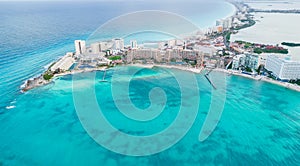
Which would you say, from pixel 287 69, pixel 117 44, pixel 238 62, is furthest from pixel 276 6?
pixel 117 44

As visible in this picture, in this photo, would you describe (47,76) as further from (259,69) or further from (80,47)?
(259,69)

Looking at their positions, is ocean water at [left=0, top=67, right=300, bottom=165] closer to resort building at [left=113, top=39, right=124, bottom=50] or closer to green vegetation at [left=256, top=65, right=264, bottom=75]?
green vegetation at [left=256, top=65, right=264, bottom=75]

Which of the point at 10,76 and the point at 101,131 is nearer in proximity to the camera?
the point at 101,131

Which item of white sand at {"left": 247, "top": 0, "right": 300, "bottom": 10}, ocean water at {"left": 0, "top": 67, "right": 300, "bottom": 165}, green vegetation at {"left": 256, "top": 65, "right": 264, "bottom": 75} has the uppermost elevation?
white sand at {"left": 247, "top": 0, "right": 300, "bottom": 10}

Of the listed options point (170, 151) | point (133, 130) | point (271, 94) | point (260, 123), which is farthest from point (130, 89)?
point (271, 94)

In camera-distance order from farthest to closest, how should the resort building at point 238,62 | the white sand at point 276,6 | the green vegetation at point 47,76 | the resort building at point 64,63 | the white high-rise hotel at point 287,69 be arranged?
the white sand at point 276,6
the resort building at point 238,62
the resort building at point 64,63
the white high-rise hotel at point 287,69
the green vegetation at point 47,76

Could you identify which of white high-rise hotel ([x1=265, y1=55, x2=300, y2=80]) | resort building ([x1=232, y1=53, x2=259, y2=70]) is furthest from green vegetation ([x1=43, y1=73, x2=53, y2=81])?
white high-rise hotel ([x1=265, y1=55, x2=300, y2=80])

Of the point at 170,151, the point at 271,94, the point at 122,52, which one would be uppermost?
the point at 122,52

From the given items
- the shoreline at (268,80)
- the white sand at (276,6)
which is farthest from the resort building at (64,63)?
the white sand at (276,6)

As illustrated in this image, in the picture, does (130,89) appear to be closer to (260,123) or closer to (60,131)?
(60,131)

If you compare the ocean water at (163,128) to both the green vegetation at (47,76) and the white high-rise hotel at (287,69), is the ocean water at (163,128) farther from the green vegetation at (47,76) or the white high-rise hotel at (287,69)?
the white high-rise hotel at (287,69)

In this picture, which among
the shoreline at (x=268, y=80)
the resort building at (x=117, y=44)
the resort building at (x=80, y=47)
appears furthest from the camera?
the resort building at (x=117, y=44)
